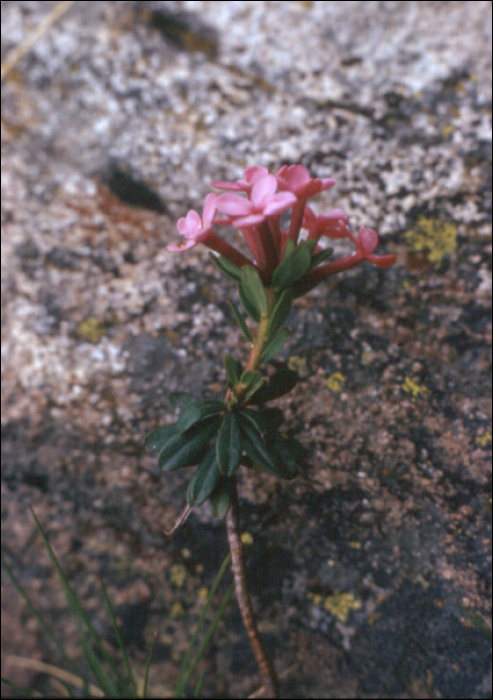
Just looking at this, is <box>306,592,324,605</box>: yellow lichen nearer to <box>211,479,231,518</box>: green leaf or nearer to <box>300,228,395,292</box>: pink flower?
<box>211,479,231,518</box>: green leaf

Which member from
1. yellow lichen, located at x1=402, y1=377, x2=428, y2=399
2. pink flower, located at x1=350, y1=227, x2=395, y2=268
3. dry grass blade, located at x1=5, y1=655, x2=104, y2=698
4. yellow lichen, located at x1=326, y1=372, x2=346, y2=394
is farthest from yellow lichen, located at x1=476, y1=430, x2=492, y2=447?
dry grass blade, located at x1=5, y1=655, x2=104, y2=698

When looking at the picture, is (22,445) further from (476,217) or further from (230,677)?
(476,217)

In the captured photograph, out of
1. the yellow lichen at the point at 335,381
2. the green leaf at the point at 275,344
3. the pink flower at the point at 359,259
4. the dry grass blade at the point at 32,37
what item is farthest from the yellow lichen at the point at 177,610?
the dry grass blade at the point at 32,37

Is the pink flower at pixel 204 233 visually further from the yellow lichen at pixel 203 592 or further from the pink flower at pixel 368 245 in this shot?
the yellow lichen at pixel 203 592

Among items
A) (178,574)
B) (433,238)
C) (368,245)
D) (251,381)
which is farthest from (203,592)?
(433,238)

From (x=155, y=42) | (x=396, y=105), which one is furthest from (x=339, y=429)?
(x=155, y=42)
